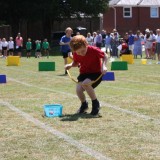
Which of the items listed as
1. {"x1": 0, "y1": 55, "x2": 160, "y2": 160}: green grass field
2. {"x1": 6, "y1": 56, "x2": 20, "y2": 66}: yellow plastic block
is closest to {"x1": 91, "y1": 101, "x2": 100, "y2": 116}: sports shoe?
{"x1": 0, "y1": 55, "x2": 160, "y2": 160}: green grass field

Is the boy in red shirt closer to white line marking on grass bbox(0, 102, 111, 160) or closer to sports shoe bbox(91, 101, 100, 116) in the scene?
sports shoe bbox(91, 101, 100, 116)

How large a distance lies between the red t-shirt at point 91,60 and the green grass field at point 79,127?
83cm

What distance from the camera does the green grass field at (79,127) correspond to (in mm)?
6488

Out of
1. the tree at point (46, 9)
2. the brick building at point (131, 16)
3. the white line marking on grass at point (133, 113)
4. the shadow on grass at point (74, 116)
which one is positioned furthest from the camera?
the brick building at point (131, 16)

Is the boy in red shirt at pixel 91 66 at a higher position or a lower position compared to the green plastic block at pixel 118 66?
higher

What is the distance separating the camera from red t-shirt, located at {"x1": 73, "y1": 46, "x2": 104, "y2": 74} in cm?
931

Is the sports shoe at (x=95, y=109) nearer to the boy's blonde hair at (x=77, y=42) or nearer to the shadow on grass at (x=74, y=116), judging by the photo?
the shadow on grass at (x=74, y=116)

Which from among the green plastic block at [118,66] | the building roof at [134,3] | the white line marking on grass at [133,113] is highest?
the building roof at [134,3]

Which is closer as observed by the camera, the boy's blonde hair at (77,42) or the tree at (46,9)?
the boy's blonde hair at (77,42)

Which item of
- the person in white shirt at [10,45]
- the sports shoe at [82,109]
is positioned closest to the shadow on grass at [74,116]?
the sports shoe at [82,109]

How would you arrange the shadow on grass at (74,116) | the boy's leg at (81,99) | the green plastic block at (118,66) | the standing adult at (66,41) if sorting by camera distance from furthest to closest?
the green plastic block at (118,66) < the standing adult at (66,41) < the boy's leg at (81,99) < the shadow on grass at (74,116)

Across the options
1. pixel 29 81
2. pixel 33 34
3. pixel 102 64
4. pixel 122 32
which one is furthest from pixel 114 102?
pixel 122 32

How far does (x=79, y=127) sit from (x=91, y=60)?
1621mm

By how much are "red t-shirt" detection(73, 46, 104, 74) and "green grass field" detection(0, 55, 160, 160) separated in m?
0.83
